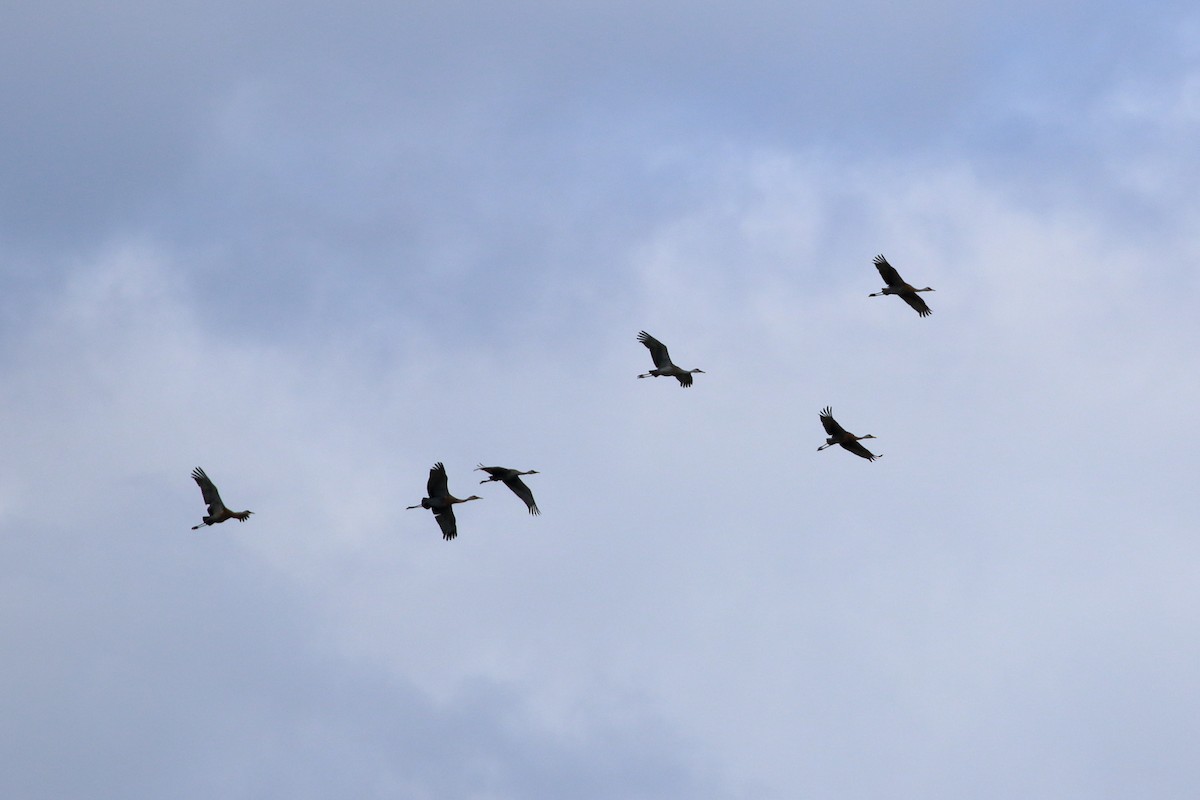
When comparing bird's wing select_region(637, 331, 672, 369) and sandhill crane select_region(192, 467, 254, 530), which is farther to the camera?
bird's wing select_region(637, 331, 672, 369)

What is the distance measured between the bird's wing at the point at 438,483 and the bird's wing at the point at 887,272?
54.1ft

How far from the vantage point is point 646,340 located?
5878cm

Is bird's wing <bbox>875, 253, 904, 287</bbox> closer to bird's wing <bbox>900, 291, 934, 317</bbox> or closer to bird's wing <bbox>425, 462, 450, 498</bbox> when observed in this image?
bird's wing <bbox>900, 291, 934, 317</bbox>

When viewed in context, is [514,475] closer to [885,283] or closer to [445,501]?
[445,501]

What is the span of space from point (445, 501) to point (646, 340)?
12724 mm

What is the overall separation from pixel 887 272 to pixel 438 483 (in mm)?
17283

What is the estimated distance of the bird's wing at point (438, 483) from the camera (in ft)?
161

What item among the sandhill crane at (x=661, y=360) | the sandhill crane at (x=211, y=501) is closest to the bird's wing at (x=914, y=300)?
the sandhill crane at (x=661, y=360)

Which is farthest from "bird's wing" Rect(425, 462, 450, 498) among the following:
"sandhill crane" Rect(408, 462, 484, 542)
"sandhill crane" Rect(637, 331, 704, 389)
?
"sandhill crane" Rect(637, 331, 704, 389)

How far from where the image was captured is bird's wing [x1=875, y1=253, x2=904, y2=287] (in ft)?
170

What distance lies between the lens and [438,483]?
49656mm

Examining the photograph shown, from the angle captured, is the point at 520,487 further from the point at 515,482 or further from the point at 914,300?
the point at 914,300

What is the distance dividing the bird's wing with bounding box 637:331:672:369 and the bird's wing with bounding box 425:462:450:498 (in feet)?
40.5

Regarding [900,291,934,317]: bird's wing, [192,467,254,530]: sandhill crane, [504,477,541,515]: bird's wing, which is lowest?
[192,467,254,530]: sandhill crane
